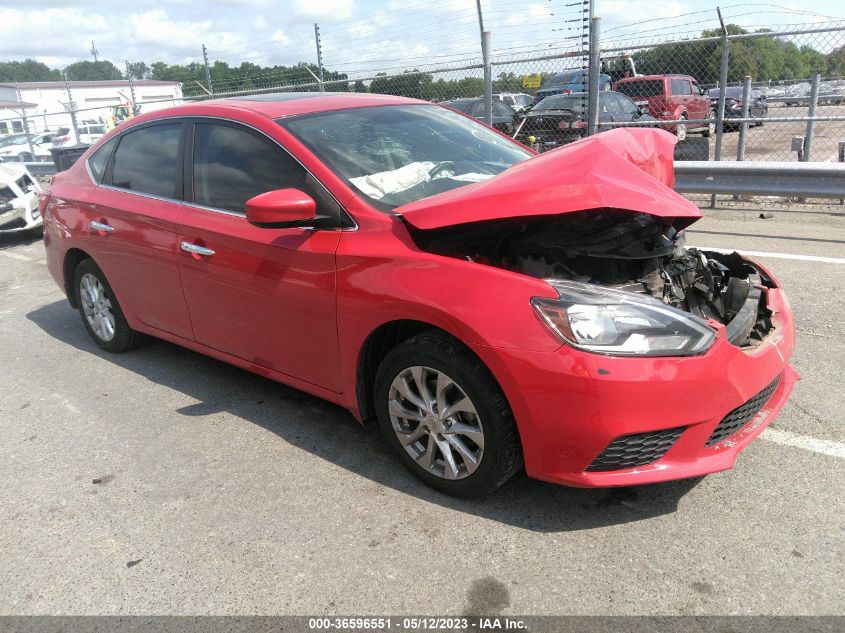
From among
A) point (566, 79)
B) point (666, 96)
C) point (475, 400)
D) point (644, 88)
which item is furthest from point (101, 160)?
point (666, 96)

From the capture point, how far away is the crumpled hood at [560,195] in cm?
265

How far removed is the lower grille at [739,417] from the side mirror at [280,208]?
189 cm

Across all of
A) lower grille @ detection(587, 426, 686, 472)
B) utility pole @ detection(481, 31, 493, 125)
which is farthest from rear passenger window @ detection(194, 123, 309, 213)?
utility pole @ detection(481, 31, 493, 125)

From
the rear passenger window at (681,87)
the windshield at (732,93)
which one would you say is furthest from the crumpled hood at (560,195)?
the windshield at (732,93)

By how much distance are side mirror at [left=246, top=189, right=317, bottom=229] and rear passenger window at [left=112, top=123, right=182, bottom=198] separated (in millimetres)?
1159

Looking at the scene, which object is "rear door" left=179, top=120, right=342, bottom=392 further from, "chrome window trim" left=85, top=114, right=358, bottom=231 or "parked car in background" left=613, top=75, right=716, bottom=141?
"parked car in background" left=613, top=75, right=716, bottom=141

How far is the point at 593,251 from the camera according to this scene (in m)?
2.80

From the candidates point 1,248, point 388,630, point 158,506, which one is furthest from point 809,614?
point 1,248

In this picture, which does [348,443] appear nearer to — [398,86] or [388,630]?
[388,630]

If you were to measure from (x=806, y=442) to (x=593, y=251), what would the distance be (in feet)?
4.60

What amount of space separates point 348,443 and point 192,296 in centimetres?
125

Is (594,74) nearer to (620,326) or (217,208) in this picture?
(217,208)

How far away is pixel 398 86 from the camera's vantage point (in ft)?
37.9

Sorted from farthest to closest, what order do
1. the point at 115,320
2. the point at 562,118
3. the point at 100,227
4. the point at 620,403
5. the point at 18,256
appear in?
the point at 562,118, the point at 18,256, the point at 115,320, the point at 100,227, the point at 620,403
